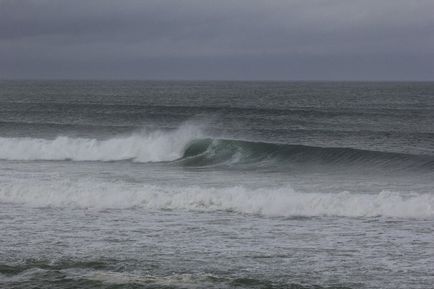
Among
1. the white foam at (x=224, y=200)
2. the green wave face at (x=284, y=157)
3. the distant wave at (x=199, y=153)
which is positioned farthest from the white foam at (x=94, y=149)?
the white foam at (x=224, y=200)

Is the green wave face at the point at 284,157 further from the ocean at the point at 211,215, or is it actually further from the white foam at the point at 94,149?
the white foam at the point at 94,149

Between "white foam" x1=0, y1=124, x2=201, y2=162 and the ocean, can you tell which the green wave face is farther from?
"white foam" x1=0, y1=124, x2=201, y2=162

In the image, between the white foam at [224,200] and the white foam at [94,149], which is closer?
the white foam at [224,200]

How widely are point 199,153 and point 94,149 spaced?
5651 millimetres

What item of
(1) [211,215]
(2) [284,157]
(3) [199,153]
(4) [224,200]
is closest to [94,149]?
(3) [199,153]

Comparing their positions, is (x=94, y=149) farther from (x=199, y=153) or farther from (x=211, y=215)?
(x=211, y=215)

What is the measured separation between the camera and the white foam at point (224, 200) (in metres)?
16.4

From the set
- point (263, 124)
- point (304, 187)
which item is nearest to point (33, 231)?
point (304, 187)

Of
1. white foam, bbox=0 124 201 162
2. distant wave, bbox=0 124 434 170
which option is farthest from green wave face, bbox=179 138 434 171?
white foam, bbox=0 124 201 162

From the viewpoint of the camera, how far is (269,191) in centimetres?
1856

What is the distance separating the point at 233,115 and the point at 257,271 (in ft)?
150

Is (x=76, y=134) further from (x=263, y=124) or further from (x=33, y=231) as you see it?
(x=33, y=231)

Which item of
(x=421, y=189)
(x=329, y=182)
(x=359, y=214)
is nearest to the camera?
(x=359, y=214)

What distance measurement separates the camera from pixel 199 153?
101 feet
